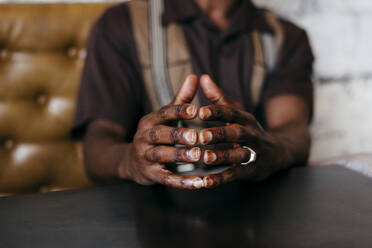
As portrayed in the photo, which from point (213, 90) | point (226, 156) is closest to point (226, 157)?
point (226, 156)

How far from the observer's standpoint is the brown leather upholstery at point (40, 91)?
33.9 inches

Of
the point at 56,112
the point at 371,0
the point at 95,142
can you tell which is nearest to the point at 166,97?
the point at 95,142

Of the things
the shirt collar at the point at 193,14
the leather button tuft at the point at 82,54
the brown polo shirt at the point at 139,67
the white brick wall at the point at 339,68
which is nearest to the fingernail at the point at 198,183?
the brown polo shirt at the point at 139,67

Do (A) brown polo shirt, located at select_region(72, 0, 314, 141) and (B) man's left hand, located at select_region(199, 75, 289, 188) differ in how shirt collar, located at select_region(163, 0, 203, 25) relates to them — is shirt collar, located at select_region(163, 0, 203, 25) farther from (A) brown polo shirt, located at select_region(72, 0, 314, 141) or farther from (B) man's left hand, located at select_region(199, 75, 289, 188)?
(B) man's left hand, located at select_region(199, 75, 289, 188)

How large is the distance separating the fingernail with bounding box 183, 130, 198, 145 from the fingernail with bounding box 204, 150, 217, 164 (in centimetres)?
2

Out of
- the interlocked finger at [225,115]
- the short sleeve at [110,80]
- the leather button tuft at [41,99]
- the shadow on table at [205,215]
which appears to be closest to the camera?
the shadow on table at [205,215]

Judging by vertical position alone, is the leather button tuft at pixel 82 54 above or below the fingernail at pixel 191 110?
above

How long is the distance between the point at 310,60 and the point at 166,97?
432 millimetres

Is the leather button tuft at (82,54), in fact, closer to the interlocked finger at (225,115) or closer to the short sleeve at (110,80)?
the short sleeve at (110,80)

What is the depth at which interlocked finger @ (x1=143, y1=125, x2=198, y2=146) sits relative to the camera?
1.25ft

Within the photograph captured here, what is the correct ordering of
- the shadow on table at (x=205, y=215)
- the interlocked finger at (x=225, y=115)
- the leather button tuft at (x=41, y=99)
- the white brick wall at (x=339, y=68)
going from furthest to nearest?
the white brick wall at (x=339, y=68) < the leather button tuft at (x=41, y=99) < the interlocked finger at (x=225, y=115) < the shadow on table at (x=205, y=215)

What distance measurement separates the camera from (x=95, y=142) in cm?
73

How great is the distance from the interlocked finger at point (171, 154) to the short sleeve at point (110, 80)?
14.2 inches

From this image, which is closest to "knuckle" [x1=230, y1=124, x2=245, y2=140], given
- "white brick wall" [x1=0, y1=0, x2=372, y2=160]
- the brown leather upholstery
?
the brown leather upholstery
